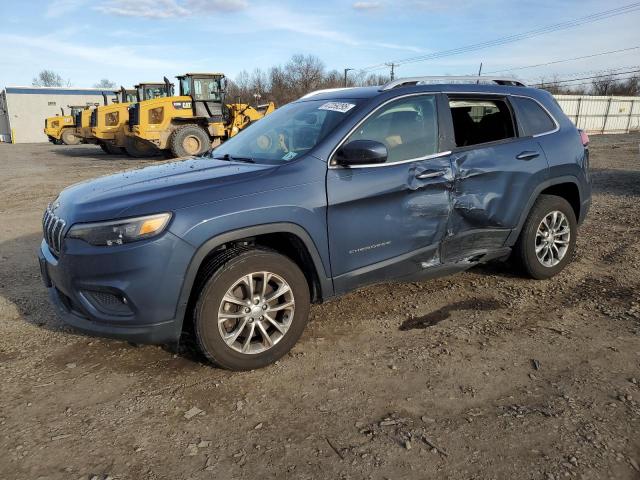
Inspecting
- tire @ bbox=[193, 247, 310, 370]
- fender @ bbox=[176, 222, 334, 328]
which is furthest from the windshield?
tire @ bbox=[193, 247, 310, 370]

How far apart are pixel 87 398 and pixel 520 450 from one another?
2.46m

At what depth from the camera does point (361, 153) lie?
3.24 meters

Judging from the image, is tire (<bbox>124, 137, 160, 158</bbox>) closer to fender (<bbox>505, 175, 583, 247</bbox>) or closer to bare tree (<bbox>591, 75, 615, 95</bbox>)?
fender (<bbox>505, 175, 583, 247</bbox>)

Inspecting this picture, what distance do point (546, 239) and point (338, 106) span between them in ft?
7.80

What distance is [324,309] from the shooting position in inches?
163

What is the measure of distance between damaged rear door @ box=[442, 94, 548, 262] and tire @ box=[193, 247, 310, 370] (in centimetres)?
136

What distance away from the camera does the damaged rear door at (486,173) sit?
12.6ft

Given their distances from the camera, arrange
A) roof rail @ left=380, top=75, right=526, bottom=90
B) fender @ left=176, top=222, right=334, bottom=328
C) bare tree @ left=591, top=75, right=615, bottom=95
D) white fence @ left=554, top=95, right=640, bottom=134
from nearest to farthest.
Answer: fender @ left=176, top=222, right=334, bottom=328
roof rail @ left=380, top=75, right=526, bottom=90
white fence @ left=554, top=95, right=640, bottom=134
bare tree @ left=591, top=75, right=615, bottom=95

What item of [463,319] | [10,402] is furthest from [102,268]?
[463,319]

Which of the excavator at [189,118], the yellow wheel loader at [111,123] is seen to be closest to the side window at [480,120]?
the excavator at [189,118]

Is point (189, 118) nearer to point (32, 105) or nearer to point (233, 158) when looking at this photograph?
point (233, 158)

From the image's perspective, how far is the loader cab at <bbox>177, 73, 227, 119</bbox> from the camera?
60.1 ft

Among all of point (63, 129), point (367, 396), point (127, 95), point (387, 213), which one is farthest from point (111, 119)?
point (367, 396)

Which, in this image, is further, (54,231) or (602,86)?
(602,86)
